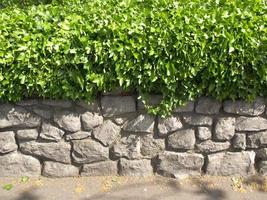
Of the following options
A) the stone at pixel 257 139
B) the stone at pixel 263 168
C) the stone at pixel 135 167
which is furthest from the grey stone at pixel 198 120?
the stone at pixel 263 168

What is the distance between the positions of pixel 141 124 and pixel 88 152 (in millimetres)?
609

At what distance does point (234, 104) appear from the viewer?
369cm

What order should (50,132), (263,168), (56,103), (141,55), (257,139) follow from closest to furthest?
(141,55), (56,103), (50,132), (257,139), (263,168)

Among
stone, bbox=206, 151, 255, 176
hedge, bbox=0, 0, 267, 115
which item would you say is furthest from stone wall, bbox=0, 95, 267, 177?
hedge, bbox=0, 0, 267, 115

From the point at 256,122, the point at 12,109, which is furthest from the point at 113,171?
the point at 256,122

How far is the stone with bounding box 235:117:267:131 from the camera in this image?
3.75m


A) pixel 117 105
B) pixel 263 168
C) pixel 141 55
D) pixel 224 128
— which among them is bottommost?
pixel 263 168

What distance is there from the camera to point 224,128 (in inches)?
148

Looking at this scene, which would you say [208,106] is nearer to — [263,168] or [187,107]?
[187,107]

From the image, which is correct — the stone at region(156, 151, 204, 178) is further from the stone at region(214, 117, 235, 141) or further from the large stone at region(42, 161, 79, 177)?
the large stone at region(42, 161, 79, 177)

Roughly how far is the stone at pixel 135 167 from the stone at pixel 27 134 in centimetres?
90

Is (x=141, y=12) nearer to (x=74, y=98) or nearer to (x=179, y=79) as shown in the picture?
(x=179, y=79)

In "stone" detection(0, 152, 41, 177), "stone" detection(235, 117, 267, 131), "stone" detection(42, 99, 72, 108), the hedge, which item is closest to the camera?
the hedge

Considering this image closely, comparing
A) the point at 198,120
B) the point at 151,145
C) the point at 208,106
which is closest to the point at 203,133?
the point at 198,120
